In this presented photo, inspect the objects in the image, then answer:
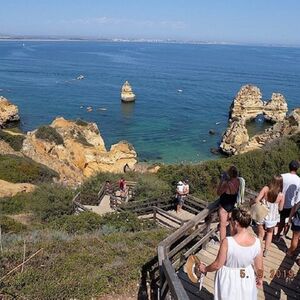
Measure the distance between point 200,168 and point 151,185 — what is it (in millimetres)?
3119

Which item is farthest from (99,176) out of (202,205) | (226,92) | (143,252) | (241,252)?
(226,92)

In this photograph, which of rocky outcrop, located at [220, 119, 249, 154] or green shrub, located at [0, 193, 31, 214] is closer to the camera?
green shrub, located at [0, 193, 31, 214]

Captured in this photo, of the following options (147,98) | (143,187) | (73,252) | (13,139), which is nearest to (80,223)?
(73,252)

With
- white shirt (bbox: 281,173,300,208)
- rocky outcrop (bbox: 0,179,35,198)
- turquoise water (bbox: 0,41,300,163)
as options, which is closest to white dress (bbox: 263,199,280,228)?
white shirt (bbox: 281,173,300,208)

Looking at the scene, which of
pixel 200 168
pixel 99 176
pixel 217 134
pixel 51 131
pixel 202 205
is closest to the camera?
pixel 202 205

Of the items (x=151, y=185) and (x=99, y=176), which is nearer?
(x=151, y=185)

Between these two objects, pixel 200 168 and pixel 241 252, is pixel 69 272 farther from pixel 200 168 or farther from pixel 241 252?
pixel 200 168

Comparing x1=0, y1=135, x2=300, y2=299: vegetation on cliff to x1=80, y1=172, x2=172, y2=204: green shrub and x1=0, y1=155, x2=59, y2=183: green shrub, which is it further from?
x1=0, y1=155, x2=59, y2=183: green shrub

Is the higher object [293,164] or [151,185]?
[293,164]

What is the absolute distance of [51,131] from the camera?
36156 mm

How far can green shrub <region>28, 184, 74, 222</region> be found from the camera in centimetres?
1523

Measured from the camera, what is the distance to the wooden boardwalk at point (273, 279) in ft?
20.5

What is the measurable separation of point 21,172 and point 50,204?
8.42 m

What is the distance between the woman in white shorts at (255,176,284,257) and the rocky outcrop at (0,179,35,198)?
14655mm
